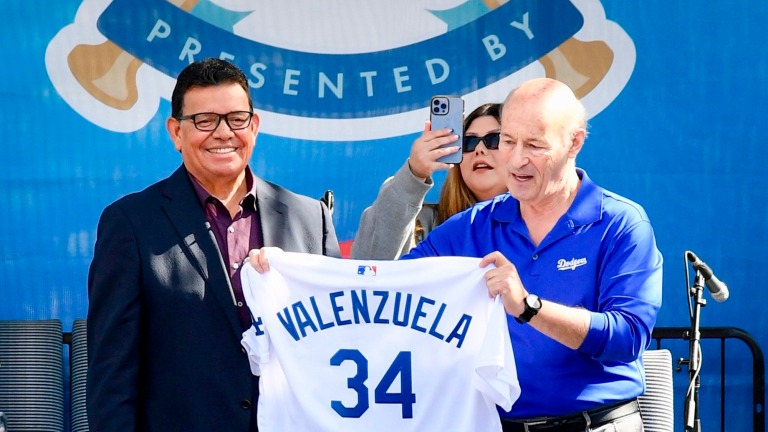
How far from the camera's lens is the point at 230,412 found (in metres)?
2.89

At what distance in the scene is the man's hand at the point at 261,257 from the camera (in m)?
2.88

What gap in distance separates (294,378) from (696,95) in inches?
114

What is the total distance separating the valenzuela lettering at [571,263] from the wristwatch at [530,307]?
220 mm

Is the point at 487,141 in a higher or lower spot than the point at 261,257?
higher

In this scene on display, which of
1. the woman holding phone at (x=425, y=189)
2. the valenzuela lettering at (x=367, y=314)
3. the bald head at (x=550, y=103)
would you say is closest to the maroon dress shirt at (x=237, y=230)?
the valenzuela lettering at (x=367, y=314)

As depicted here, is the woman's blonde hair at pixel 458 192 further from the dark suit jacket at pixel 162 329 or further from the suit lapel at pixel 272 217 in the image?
the dark suit jacket at pixel 162 329

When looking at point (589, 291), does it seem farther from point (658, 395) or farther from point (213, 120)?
point (658, 395)

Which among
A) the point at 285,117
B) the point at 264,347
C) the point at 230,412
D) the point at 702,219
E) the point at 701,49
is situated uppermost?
the point at 701,49

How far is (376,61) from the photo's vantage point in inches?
194

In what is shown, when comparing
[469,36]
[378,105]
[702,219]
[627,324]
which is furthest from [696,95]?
[627,324]

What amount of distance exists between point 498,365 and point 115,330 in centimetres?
109

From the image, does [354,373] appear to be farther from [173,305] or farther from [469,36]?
[469,36]

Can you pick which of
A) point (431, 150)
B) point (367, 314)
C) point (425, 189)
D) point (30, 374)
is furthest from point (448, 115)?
point (30, 374)

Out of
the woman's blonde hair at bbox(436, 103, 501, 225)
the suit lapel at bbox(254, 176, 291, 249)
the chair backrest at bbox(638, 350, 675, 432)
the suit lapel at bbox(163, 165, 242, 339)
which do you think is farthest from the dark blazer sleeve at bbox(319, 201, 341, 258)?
the chair backrest at bbox(638, 350, 675, 432)
